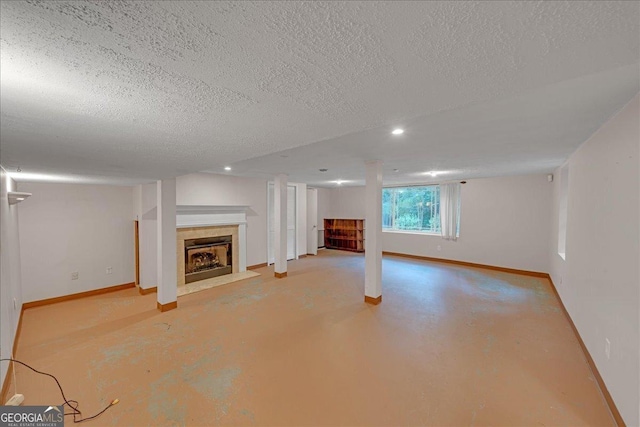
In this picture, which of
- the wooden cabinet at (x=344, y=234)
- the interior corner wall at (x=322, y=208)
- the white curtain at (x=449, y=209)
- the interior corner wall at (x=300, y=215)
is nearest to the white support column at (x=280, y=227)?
the interior corner wall at (x=300, y=215)

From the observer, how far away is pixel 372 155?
336cm

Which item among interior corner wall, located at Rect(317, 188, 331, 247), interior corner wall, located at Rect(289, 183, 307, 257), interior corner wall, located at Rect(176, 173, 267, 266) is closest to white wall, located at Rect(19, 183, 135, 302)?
interior corner wall, located at Rect(176, 173, 267, 266)

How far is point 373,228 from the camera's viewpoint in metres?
3.80

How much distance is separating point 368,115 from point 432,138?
62.8 inches

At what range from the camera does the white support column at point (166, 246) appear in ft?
11.8

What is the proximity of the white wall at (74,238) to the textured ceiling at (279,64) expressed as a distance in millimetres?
3055

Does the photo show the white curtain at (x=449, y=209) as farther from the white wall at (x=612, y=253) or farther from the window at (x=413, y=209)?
the white wall at (x=612, y=253)

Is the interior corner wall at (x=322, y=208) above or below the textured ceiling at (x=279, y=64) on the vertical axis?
below

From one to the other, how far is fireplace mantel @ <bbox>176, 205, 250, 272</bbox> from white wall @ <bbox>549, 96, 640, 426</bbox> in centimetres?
540

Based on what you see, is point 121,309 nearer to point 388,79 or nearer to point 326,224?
point 388,79

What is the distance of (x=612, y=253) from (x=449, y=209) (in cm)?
466

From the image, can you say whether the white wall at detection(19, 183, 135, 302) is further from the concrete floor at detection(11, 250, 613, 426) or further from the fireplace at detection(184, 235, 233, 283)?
the fireplace at detection(184, 235, 233, 283)

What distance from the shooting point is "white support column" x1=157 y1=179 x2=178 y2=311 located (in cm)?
360

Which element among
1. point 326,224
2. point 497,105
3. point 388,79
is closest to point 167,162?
point 388,79
